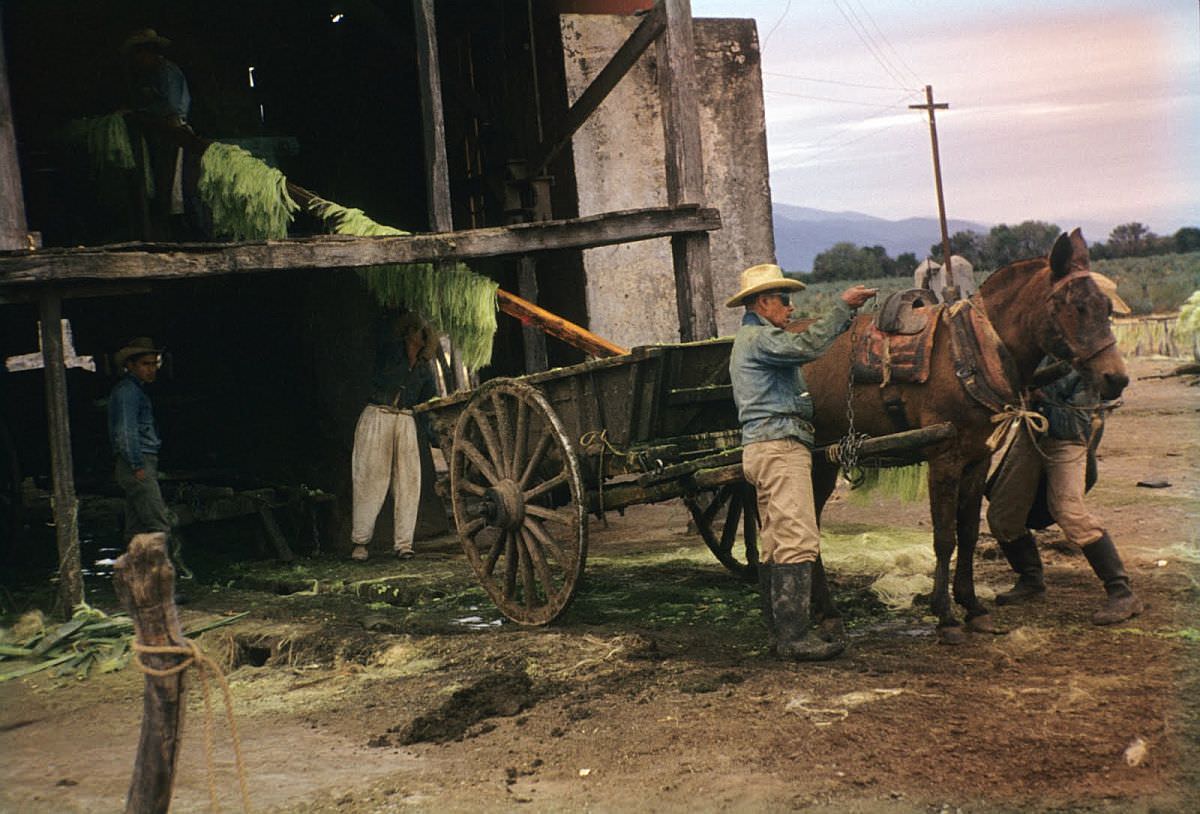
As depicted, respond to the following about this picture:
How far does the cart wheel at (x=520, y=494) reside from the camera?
23.7 ft

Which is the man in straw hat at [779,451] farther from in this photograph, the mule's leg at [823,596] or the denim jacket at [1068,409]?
the denim jacket at [1068,409]

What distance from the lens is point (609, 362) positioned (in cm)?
723

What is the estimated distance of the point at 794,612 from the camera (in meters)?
6.33

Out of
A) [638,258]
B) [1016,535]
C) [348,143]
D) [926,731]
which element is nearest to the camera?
[926,731]

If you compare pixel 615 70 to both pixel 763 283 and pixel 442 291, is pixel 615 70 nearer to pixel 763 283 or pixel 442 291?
pixel 442 291

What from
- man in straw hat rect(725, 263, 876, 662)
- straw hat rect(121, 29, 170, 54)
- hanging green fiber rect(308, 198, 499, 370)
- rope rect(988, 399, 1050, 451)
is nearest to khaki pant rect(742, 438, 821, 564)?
man in straw hat rect(725, 263, 876, 662)

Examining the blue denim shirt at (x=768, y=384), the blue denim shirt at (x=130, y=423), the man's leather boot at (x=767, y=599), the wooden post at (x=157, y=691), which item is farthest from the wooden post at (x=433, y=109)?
the wooden post at (x=157, y=691)

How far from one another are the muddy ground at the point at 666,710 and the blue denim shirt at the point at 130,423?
1348 millimetres

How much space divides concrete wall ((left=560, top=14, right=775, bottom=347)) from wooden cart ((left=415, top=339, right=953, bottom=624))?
448cm

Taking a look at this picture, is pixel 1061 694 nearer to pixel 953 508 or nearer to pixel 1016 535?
pixel 953 508

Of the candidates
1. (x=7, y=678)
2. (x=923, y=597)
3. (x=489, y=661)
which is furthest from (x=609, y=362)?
(x=7, y=678)

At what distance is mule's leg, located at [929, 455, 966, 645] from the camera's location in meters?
6.51

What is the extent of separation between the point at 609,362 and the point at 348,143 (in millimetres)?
7364

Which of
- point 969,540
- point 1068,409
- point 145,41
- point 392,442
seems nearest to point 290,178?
point 145,41
